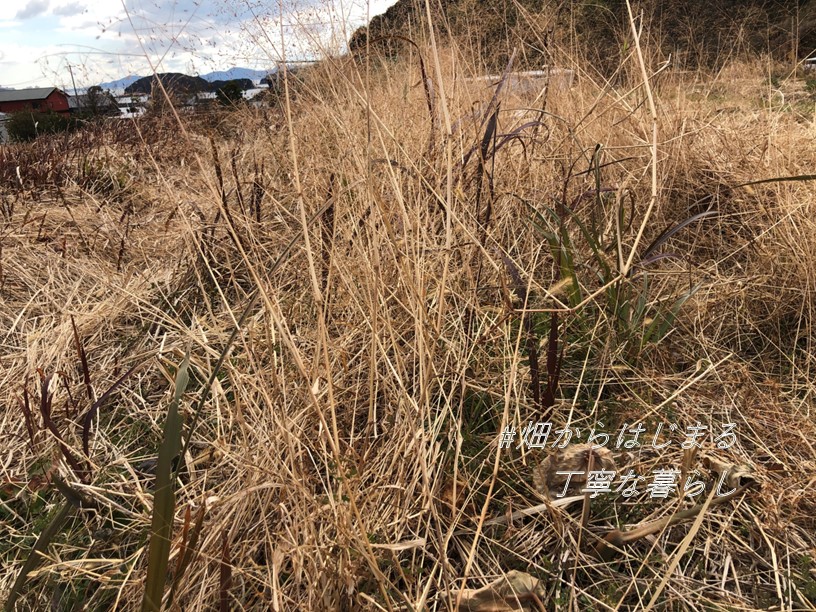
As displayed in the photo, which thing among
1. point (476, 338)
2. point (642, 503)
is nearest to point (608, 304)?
point (476, 338)

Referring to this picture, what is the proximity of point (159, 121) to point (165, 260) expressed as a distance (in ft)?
8.84

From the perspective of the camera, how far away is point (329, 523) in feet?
2.98

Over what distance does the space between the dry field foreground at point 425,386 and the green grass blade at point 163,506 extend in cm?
1

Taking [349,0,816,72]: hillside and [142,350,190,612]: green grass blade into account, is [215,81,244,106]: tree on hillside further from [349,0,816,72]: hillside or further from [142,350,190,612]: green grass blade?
[142,350,190,612]: green grass blade

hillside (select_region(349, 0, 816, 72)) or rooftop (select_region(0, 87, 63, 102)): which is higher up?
rooftop (select_region(0, 87, 63, 102))

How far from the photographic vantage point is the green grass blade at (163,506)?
0.69m

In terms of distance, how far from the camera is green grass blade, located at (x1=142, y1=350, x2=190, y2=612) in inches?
27.3

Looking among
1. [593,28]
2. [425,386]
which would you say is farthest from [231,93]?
[425,386]

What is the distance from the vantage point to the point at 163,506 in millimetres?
706

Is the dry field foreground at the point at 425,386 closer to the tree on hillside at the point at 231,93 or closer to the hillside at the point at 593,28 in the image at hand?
the hillside at the point at 593,28

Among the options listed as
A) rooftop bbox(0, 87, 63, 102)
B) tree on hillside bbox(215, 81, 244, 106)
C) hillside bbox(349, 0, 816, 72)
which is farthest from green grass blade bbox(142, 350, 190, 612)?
rooftop bbox(0, 87, 63, 102)

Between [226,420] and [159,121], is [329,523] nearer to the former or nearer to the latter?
[226,420]

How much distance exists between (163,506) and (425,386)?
376 mm

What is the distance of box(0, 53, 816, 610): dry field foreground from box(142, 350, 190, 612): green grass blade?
0.01m
